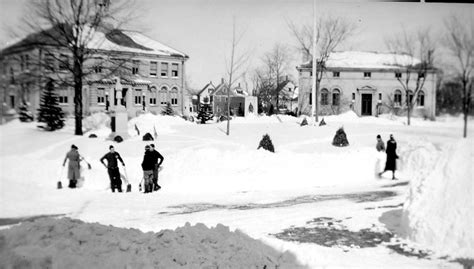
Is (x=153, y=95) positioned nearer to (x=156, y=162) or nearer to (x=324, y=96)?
(x=156, y=162)

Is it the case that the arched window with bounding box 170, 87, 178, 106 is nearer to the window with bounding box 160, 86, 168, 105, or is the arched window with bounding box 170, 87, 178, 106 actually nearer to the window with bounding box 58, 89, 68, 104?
the window with bounding box 160, 86, 168, 105

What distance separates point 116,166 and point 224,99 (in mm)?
1101

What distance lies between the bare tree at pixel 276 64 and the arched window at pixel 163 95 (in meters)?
0.90

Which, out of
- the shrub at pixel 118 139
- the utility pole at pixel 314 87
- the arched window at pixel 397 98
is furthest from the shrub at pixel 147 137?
the arched window at pixel 397 98

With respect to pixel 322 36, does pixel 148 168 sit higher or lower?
lower

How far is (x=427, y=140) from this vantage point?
331cm

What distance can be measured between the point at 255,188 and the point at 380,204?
1124 millimetres

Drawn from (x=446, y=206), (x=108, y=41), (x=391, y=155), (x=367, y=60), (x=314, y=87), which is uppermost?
(x=108, y=41)

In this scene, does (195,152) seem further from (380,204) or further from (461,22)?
(461,22)

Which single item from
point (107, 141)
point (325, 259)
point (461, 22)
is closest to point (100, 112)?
point (107, 141)

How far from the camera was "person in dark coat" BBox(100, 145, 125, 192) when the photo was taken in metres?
3.09

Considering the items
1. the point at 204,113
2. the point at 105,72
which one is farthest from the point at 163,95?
the point at 105,72

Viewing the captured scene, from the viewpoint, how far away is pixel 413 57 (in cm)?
331

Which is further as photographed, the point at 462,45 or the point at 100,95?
the point at 462,45
